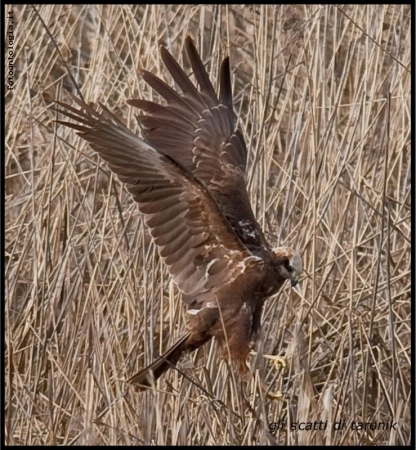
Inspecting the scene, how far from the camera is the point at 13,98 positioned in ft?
13.5

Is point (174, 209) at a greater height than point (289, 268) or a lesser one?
greater

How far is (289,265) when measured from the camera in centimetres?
347

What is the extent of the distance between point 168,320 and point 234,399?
2.20 feet

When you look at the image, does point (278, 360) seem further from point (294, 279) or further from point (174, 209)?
point (174, 209)

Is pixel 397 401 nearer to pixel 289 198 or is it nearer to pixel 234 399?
pixel 234 399

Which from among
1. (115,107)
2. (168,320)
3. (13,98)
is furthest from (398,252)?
(13,98)

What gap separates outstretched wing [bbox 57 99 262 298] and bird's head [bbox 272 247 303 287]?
11 cm

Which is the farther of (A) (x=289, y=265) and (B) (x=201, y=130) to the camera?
Answer: (B) (x=201, y=130)

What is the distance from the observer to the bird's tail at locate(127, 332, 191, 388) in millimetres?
3260

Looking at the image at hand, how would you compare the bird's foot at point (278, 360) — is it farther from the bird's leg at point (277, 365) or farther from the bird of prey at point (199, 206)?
the bird of prey at point (199, 206)

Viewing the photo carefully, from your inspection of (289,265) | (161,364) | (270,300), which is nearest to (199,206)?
(289,265)

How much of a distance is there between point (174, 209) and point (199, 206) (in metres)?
0.09

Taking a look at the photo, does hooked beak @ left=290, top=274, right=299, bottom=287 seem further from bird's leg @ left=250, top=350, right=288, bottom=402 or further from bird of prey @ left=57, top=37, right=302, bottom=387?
bird's leg @ left=250, top=350, right=288, bottom=402

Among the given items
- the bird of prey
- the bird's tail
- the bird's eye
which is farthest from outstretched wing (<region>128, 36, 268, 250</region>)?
the bird's tail
